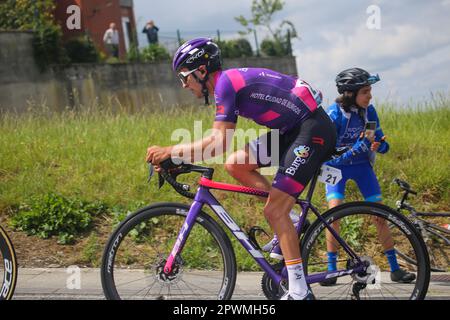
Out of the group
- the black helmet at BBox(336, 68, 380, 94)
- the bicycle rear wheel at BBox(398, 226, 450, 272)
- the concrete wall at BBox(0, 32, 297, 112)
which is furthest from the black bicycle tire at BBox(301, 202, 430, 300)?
the concrete wall at BBox(0, 32, 297, 112)

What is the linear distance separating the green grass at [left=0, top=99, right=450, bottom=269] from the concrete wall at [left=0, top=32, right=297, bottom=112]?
7.30 meters

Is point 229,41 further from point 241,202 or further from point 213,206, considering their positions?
point 213,206

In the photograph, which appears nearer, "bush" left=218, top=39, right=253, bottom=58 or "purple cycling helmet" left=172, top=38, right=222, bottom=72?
"purple cycling helmet" left=172, top=38, right=222, bottom=72

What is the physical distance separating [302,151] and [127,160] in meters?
4.91

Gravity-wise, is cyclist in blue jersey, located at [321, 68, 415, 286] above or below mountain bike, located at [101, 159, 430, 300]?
above

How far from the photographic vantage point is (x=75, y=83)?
22344mm

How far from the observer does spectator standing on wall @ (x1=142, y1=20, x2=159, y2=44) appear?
2592 cm

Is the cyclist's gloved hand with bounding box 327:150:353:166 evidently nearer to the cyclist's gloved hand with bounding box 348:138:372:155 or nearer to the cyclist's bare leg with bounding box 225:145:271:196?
the cyclist's gloved hand with bounding box 348:138:372:155

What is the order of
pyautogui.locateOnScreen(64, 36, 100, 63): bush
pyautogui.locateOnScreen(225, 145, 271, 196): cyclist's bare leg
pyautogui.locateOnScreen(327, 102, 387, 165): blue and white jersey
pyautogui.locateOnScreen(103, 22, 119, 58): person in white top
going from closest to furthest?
pyautogui.locateOnScreen(225, 145, 271, 196): cyclist's bare leg
pyautogui.locateOnScreen(327, 102, 387, 165): blue and white jersey
pyautogui.locateOnScreen(64, 36, 100, 63): bush
pyautogui.locateOnScreen(103, 22, 119, 58): person in white top

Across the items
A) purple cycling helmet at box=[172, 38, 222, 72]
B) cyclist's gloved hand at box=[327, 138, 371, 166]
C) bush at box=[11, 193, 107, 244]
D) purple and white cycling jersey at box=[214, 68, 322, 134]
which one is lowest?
bush at box=[11, 193, 107, 244]

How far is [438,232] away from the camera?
6141mm

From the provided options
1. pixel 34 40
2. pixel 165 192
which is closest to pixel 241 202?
pixel 165 192
